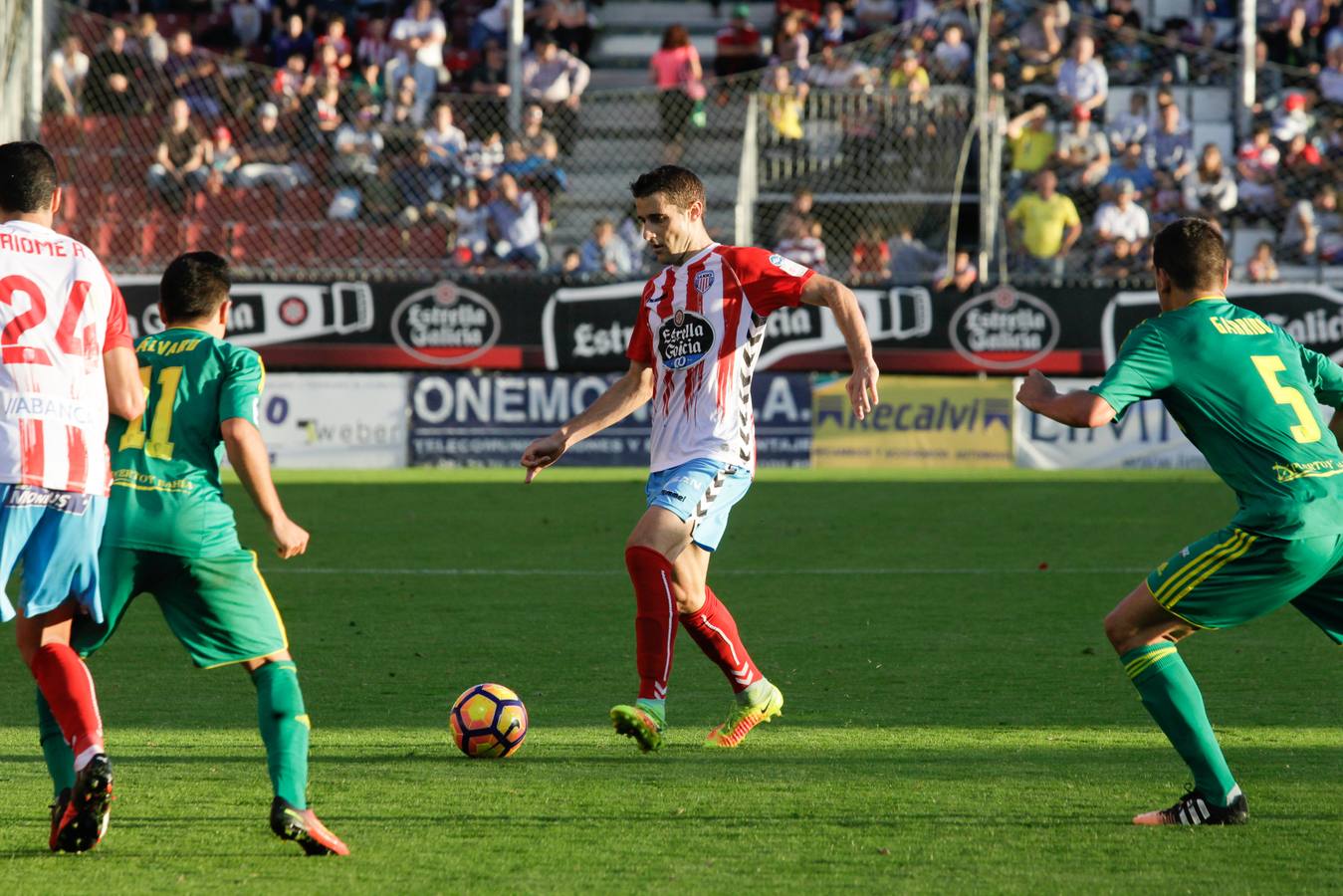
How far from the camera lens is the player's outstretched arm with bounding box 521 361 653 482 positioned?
6273mm

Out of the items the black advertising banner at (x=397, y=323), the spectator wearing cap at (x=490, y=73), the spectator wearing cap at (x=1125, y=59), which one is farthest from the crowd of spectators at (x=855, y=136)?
the black advertising banner at (x=397, y=323)

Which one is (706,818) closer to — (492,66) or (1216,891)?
(1216,891)

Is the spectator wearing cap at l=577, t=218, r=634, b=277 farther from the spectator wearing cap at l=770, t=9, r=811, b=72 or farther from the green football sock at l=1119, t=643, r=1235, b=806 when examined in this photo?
the green football sock at l=1119, t=643, r=1235, b=806

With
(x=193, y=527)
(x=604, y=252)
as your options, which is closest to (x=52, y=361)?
(x=193, y=527)

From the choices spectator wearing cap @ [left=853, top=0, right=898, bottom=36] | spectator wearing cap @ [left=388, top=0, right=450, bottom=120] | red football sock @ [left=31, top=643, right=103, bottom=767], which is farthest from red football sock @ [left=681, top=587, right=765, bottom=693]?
spectator wearing cap @ [left=853, top=0, right=898, bottom=36]

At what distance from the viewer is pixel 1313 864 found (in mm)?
4395

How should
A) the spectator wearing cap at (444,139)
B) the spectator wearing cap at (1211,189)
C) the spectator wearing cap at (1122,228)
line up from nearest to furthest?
the spectator wearing cap at (1122,228), the spectator wearing cap at (444,139), the spectator wearing cap at (1211,189)

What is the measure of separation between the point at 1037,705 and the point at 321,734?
8.86ft

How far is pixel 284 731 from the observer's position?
175 inches

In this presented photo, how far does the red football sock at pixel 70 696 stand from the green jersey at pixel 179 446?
1.05ft

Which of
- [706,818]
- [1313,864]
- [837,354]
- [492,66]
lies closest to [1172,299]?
[1313,864]

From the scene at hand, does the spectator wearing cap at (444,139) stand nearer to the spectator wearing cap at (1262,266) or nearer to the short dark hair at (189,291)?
the spectator wearing cap at (1262,266)

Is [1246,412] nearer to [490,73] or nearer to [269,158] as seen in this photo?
[269,158]

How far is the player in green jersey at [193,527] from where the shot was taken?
14.9 feet
